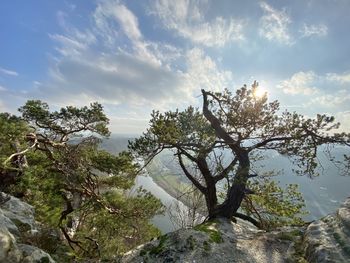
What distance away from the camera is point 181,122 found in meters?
12.1

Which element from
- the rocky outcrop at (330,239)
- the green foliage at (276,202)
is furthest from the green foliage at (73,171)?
the rocky outcrop at (330,239)

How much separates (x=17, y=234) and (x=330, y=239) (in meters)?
8.83

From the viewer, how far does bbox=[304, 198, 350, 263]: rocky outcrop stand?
24.1 feet

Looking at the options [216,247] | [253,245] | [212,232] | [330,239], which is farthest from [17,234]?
[330,239]

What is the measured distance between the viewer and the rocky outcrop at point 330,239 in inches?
289

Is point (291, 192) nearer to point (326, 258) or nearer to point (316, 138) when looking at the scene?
point (316, 138)

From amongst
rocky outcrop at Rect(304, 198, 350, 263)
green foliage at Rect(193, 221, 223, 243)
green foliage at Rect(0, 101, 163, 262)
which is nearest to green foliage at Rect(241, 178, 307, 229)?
rocky outcrop at Rect(304, 198, 350, 263)

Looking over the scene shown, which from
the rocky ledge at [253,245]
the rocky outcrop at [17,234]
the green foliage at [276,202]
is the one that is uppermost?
the green foliage at [276,202]

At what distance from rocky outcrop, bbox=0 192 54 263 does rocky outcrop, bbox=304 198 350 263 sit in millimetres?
7021

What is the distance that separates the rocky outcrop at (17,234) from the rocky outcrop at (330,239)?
7.02 meters

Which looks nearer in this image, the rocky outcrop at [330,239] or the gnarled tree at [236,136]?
the rocky outcrop at [330,239]

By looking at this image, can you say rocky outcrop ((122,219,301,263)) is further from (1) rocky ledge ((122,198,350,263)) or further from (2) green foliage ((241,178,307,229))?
(2) green foliage ((241,178,307,229))

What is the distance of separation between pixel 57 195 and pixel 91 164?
2075mm

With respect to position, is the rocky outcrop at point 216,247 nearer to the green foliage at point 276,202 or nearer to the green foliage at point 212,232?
the green foliage at point 212,232
